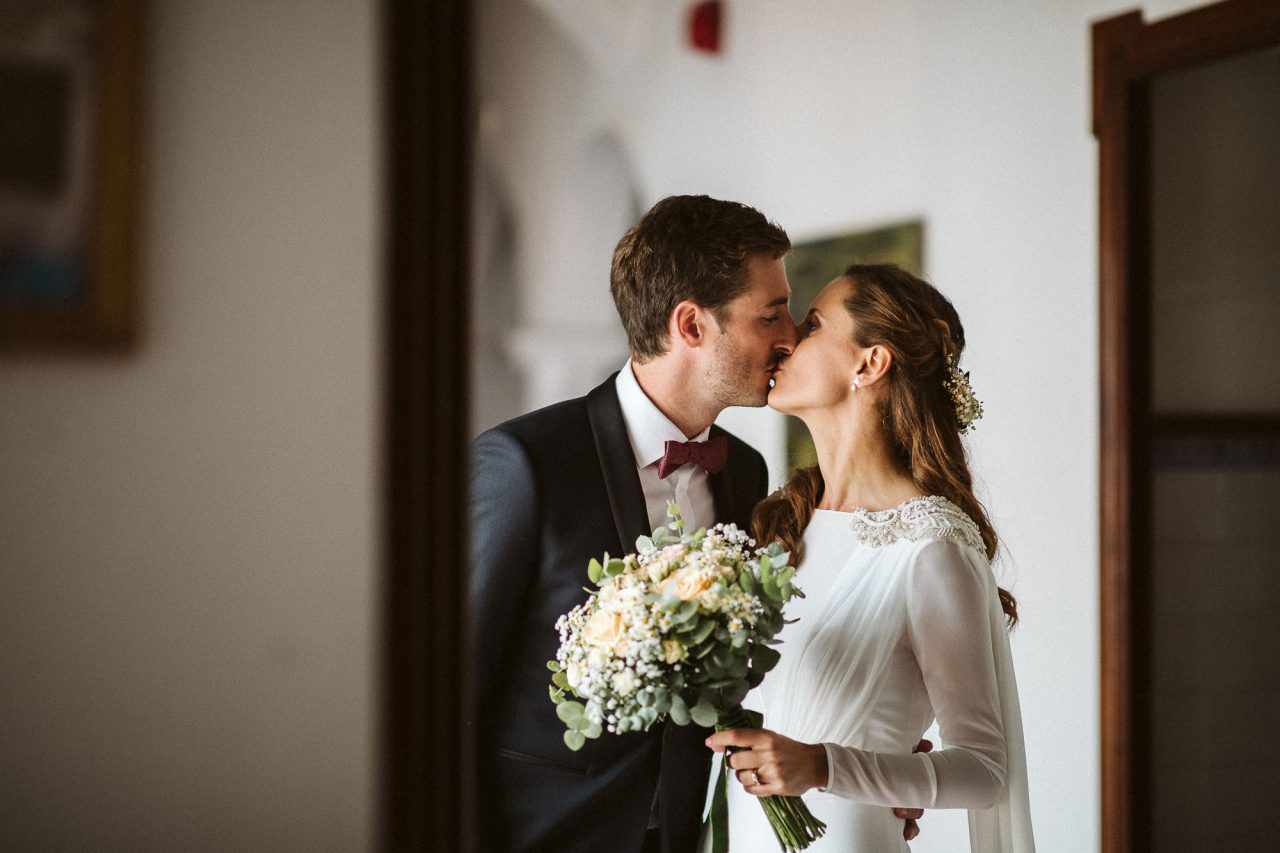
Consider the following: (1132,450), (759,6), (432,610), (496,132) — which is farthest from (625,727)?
(496,132)

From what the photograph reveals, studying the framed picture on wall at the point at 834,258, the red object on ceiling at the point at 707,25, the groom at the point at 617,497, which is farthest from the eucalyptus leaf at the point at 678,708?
the red object on ceiling at the point at 707,25

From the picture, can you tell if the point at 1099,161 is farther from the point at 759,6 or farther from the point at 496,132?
the point at 496,132

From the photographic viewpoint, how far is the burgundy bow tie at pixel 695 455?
5.56ft

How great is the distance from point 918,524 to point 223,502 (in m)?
1.17

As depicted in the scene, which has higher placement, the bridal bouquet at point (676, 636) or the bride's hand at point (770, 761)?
the bridal bouquet at point (676, 636)

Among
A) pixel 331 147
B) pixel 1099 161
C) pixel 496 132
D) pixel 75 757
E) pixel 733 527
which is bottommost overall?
pixel 75 757

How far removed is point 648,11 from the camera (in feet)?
13.5

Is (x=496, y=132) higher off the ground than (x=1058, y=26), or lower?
higher

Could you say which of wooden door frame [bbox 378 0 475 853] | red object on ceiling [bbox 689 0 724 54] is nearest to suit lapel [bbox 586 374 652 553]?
wooden door frame [bbox 378 0 475 853]

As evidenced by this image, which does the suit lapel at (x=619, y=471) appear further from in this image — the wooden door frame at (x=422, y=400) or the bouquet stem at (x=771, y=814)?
the wooden door frame at (x=422, y=400)

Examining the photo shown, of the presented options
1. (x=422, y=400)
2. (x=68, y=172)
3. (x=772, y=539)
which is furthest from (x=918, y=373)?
(x=68, y=172)

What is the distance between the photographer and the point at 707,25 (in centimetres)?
379

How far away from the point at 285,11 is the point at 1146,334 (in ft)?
7.45

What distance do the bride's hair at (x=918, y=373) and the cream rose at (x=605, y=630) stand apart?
65 centimetres
